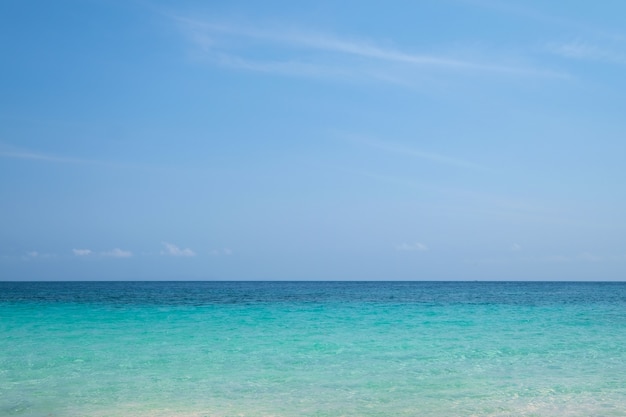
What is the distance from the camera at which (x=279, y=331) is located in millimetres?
18750

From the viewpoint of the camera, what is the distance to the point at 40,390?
9727mm

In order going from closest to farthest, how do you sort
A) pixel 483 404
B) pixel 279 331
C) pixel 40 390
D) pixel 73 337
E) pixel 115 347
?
pixel 483 404
pixel 40 390
pixel 115 347
pixel 73 337
pixel 279 331

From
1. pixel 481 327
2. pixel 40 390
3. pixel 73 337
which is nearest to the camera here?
pixel 40 390

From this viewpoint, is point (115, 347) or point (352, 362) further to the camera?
point (115, 347)

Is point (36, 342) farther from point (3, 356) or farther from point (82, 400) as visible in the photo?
point (82, 400)

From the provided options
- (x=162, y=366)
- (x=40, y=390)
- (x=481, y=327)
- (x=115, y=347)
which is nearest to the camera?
(x=40, y=390)

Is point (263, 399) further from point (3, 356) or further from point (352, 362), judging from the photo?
point (3, 356)

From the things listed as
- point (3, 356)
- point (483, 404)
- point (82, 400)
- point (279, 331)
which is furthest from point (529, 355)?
point (3, 356)

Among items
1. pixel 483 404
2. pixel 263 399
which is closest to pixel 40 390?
pixel 263 399

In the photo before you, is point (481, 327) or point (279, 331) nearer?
point (279, 331)

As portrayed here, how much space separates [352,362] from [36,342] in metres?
9.04

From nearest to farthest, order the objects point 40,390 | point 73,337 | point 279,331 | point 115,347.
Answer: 1. point 40,390
2. point 115,347
3. point 73,337
4. point 279,331

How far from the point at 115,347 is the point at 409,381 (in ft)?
26.8

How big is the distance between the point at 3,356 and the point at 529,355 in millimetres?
12011
